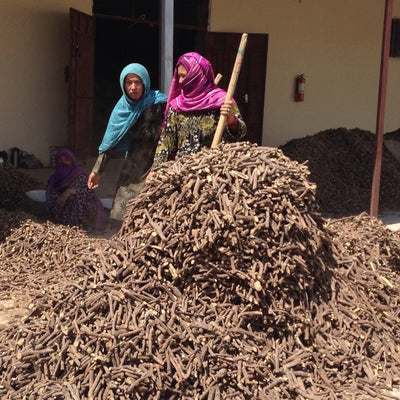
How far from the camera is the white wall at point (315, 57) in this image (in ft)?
29.8

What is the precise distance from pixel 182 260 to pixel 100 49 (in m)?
13.6

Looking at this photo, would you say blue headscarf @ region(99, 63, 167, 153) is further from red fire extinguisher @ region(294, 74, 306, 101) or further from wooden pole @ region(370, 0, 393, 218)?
red fire extinguisher @ region(294, 74, 306, 101)

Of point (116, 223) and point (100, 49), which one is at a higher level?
point (100, 49)

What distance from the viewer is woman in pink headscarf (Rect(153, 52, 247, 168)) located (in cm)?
393

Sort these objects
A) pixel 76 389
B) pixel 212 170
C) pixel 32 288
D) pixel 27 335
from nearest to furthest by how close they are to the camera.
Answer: pixel 76 389
pixel 27 335
pixel 212 170
pixel 32 288

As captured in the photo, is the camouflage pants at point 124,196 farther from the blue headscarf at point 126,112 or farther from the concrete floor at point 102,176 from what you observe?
the concrete floor at point 102,176

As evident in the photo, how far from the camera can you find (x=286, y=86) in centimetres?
959

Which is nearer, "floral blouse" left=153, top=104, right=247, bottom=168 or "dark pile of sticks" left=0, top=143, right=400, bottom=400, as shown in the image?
"dark pile of sticks" left=0, top=143, right=400, bottom=400

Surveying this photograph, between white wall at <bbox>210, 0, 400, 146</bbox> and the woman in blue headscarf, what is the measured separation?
4646 mm

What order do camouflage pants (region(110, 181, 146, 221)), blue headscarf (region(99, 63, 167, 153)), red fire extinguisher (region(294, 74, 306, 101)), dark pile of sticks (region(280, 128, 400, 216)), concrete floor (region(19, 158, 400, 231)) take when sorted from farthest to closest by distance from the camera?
red fire extinguisher (region(294, 74, 306, 101)) < dark pile of sticks (region(280, 128, 400, 216)) < concrete floor (region(19, 158, 400, 231)) < camouflage pants (region(110, 181, 146, 221)) < blue headscarf (region(99, 63, 167, 153))

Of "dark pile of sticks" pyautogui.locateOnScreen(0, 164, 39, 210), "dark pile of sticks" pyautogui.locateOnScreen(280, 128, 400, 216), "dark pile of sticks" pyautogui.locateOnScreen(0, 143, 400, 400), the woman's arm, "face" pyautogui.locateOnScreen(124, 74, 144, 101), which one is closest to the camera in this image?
"dark pile of sticks" pyautogui.locateOnScreen(0, 143, 400, 400)

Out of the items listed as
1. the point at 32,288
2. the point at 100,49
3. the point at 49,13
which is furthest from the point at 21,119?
the point at 100,49

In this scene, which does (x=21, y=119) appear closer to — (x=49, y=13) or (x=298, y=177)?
(x=49, y=13)

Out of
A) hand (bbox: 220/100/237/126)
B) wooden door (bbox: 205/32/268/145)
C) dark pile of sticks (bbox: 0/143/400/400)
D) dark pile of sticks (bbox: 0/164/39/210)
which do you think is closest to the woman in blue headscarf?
hand (bbox: 220/100/237/126)
